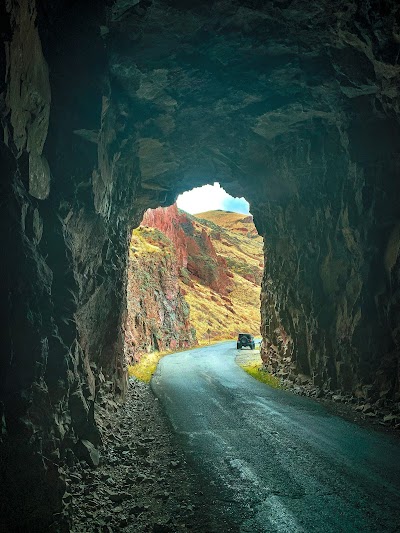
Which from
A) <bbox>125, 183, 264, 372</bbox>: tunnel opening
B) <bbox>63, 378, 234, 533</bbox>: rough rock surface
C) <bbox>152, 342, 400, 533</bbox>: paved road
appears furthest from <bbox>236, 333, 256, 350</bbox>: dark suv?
<bbox>63, 378, 234, 533</bbox>: rough rock surface

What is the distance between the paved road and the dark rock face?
300 centimetres

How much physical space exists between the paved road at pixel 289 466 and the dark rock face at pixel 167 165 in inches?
118

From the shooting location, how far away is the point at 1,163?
240 inches

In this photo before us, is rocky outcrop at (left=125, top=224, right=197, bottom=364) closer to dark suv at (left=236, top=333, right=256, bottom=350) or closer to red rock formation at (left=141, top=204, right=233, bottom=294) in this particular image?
dark suv at (left=236, top=333, right=256, bottom=350)

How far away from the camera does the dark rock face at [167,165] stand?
6.61 m

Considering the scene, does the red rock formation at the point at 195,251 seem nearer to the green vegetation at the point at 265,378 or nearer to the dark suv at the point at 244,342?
the dark suv at the point at 244,342

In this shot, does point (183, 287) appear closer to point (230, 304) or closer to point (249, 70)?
point (230, 304)

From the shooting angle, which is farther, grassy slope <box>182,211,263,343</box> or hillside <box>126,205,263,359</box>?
grassy slope <box>182,211,263,343</box>

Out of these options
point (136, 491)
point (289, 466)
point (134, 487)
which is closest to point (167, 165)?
point (289, 466)

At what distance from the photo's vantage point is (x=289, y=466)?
841 centimetres

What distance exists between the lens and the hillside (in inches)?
1902

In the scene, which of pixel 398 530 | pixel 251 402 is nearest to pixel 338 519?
pixel 398 530

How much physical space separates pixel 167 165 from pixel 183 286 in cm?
7441

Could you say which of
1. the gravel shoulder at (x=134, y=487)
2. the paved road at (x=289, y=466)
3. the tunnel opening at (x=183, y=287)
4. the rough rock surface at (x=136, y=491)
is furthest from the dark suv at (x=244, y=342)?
the rough rock surface at (x=136, y=491)
